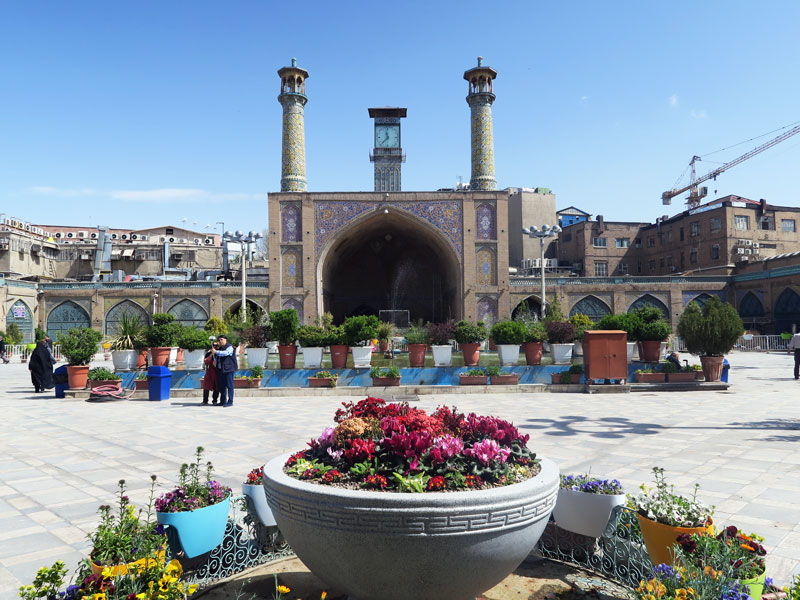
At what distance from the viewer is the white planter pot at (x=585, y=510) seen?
317cm

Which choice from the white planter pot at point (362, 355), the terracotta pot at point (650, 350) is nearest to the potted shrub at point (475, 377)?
the white planter pot at point (362, 355)

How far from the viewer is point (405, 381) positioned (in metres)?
13.1

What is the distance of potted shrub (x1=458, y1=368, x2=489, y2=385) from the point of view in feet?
41.6

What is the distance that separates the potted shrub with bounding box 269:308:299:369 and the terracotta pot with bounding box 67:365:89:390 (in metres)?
4.34

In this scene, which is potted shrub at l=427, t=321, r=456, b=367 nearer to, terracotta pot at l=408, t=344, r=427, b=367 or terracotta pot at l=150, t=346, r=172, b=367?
terracotta pot at l=408, t=344, r=427, b=367

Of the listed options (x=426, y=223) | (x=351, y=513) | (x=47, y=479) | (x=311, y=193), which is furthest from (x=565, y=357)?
(x=311, y=193)

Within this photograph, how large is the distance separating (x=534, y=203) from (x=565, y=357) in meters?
A: 28.0

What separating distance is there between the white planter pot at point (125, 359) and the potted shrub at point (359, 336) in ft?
18.8

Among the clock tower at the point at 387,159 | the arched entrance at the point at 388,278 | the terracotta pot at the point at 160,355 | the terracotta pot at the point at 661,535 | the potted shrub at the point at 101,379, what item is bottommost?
the potted shrub at the point at 101,379

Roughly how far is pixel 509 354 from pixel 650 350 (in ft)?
11.9

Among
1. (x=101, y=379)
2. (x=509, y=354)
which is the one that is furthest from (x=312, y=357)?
(x=509, y=354)

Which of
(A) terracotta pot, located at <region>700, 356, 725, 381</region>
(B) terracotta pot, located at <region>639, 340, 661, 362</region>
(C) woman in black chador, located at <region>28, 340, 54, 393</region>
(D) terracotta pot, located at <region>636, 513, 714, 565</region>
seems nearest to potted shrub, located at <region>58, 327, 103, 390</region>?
(C) woman in black chador, located at <region>28, 340, 54, 393</region>

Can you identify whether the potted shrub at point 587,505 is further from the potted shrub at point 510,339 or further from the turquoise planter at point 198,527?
the potted shrub at point 510,339

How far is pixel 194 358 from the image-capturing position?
13484mm
